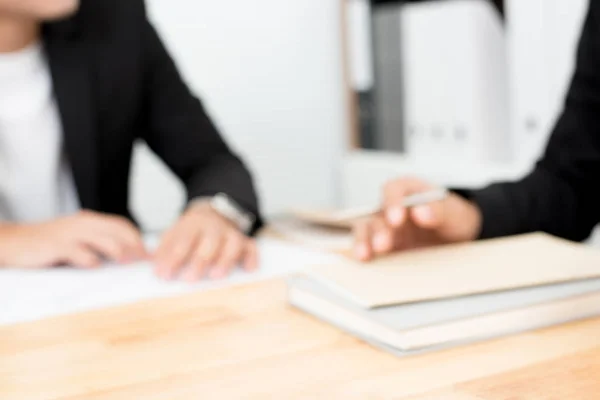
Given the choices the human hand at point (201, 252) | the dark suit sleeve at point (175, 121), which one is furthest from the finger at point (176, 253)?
the dark suit sleeve at point (175, 121)

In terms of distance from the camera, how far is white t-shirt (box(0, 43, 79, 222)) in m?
1.32

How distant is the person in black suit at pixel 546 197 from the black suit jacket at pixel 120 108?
15.5 inches

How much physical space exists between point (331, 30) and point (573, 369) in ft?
6.59

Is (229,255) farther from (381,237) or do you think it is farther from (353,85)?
(353,85)

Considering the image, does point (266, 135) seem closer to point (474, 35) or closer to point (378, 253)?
point (474, 35)

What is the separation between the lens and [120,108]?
1362 millimetres

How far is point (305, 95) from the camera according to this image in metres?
2.39

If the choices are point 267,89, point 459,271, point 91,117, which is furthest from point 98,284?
point 267,89

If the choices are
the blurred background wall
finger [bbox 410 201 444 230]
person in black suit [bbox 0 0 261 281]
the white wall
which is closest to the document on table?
finger [bbox 410 201 444 230]

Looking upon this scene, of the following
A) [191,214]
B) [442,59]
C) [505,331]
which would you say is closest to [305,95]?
[442,59]

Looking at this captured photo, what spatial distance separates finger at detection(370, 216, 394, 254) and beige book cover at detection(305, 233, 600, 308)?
0.03 meters

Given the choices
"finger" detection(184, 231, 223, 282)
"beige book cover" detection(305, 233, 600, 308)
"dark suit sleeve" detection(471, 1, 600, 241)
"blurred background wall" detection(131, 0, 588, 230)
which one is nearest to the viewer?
"beige book cover" detection(305, 233, 600, 308)

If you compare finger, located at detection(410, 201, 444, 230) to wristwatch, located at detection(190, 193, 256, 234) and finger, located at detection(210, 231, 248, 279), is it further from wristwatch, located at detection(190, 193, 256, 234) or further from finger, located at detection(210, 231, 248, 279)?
wristwatch, located at detection(190, 193, 256, 234)

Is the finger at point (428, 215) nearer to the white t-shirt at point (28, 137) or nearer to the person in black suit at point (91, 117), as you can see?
the person in black suit at point (91, 117)
